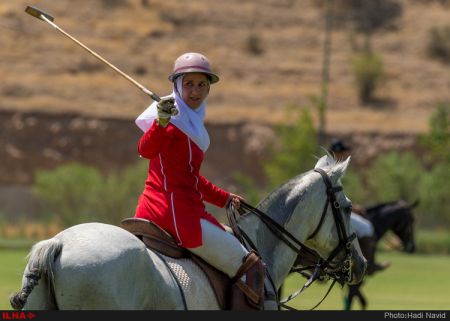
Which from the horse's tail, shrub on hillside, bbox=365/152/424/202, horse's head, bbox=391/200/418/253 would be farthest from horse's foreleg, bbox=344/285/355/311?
shrub on hillside, bbox=365/152/424/202

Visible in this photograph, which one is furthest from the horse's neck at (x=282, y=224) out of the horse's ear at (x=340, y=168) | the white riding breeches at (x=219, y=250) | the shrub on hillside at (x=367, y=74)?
the shrub on hillside at (x=367, y=74)

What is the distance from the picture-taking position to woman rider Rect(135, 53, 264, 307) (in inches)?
352

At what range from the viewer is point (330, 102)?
3155 inches

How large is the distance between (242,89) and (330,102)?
6.01m

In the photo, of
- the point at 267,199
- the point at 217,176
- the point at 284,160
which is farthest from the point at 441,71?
the point at 267,199

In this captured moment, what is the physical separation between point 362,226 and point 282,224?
1046 cm

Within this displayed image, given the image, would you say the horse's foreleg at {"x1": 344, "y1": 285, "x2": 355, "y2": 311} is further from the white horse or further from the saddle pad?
the saddle pad

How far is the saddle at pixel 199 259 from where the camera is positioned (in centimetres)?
889

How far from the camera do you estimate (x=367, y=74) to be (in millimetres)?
79625

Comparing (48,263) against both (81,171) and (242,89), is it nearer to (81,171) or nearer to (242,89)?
(81,171)

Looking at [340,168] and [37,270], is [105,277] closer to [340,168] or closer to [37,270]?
[37,270]

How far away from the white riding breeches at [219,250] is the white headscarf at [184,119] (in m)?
0.64

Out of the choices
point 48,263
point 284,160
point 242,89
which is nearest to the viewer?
point 48,263

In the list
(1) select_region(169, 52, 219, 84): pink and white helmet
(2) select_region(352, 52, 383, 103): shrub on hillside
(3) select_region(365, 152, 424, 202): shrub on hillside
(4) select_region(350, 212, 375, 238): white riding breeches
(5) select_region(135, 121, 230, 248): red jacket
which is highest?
(1) select_region(169, 52, 219, 84): pink and white helmet
